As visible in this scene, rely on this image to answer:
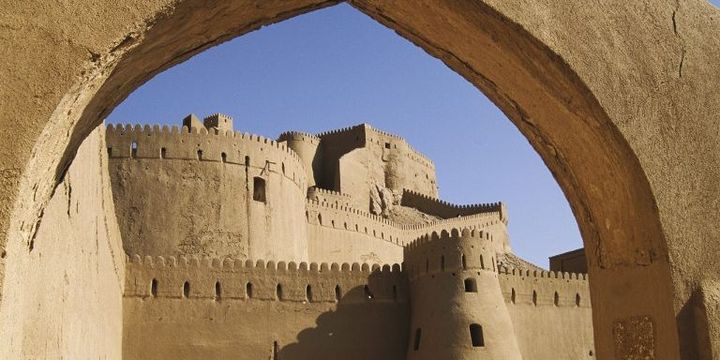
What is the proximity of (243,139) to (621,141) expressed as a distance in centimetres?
2219

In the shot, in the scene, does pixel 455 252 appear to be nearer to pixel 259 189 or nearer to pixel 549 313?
pixel 549 313

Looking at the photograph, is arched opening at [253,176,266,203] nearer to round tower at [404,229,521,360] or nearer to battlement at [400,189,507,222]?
round tower at [404,229,521,360]

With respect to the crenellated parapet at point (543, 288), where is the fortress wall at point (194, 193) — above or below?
above

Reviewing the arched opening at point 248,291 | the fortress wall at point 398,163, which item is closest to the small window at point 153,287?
the arched opening at point 248,291

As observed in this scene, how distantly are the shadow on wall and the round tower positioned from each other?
0.32m

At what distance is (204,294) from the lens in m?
19.7

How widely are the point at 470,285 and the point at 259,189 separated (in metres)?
7.54

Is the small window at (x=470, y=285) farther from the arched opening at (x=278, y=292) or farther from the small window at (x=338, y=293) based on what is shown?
the arched opening at (x=278, y=292)

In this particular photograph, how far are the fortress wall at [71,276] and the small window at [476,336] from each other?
8.33 meters

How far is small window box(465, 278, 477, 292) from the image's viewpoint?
69.3 feet

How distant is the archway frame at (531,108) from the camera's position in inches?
141

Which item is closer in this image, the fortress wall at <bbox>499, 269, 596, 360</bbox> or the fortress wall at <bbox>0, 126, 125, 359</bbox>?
the fortress wall at <bbox>0, 126, 125, 359</bbox>

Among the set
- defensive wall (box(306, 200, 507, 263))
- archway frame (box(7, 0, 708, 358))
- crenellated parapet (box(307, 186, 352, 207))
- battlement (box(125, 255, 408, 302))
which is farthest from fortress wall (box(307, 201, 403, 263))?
archway frame (box(7, 0, 708, 358))

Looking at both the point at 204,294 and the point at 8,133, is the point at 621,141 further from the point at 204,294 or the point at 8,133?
the point at 204,294
